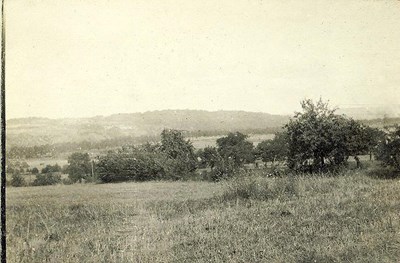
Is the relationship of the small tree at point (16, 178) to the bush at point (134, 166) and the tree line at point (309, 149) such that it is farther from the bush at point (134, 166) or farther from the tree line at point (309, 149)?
the bush at point (134, 166)

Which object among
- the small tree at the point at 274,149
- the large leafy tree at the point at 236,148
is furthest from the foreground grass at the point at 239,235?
the large leafy tree at the point at 236,148

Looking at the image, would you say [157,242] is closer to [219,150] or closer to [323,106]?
[323,106]

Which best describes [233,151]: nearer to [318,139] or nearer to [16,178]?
[318,139]

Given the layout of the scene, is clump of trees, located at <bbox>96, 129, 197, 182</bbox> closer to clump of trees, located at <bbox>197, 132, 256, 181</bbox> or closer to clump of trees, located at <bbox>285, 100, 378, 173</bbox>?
clump of trees, located at <bbox>197, 132, 256, 181</bbox>

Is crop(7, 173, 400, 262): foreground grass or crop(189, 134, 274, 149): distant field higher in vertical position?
crop(189, 134, 274, 149): distant field

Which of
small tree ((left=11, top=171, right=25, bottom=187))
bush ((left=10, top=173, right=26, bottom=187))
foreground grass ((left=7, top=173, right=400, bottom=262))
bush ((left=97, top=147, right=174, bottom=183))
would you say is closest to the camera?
foreground grass ((left=7, top=173, right=400, bottom=262))

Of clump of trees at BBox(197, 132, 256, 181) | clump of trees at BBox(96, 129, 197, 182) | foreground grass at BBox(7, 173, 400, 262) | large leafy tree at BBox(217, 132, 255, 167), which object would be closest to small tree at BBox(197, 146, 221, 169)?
clump of trees at BBox(197, 132, 256, 181)

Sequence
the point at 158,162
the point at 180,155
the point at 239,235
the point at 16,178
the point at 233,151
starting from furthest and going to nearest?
the point at 180,155 → the point at 158,162 → the point at 233,151 → the point at 16,178 → the point at 239,235

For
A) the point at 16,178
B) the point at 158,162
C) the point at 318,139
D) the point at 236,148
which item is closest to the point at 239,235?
the point at 16,178
